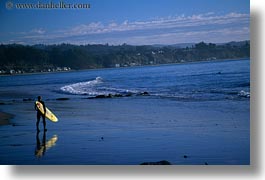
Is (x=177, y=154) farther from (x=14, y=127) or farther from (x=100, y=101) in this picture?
(x=14, y=127)

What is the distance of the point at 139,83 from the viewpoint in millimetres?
5035

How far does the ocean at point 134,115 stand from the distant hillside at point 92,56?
8 cm

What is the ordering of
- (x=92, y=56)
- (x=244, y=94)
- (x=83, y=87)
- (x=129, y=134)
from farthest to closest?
(x=92, y=56), (x=83, y=87), (x=129, y=134), (x=244, y=94)

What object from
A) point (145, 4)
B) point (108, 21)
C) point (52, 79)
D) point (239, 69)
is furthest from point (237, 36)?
point (52, 79)

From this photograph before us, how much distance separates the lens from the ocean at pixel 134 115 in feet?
15.3

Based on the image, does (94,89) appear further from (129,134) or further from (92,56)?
(129,134)

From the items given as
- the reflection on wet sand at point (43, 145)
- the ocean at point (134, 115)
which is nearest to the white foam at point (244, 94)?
the ocean at point (134, 115)

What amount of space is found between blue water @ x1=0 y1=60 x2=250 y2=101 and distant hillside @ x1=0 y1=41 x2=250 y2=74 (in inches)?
3.0

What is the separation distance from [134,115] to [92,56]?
2.42 ft

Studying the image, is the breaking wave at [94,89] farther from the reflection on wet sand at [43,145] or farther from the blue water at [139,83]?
the reflection on wet sand at [43,145]

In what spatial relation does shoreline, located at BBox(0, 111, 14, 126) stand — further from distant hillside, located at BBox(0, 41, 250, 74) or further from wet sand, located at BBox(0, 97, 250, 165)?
distant hillside, located at BBox(0, 41, 250, 74)

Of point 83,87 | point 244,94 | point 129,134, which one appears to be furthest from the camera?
point 83,87

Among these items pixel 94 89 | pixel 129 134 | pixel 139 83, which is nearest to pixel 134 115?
pixel 129 134

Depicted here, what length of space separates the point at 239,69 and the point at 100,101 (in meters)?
1.37
